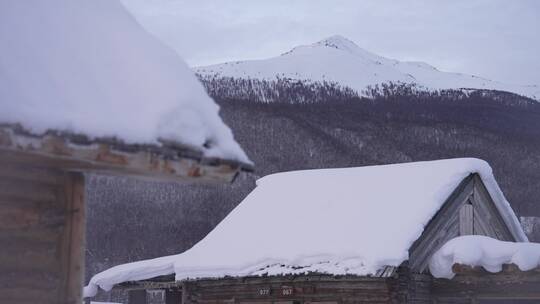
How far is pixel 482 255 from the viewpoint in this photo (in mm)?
13156

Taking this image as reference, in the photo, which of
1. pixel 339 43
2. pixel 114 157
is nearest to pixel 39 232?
pixel 114 157

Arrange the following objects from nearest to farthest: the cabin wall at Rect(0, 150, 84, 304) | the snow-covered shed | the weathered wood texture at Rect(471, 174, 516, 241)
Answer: the snow-covered shed, the cabin wall at Rect(0, 150, 84, 304), the weathered wood texture at Rect(471, 174, 516, 241)

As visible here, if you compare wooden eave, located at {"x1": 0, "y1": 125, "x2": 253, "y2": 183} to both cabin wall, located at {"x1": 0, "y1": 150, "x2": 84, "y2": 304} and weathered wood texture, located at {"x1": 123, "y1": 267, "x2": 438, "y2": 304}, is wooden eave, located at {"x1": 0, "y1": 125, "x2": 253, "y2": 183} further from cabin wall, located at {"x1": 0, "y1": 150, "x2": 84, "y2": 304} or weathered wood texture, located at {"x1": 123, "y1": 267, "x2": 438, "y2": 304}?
weathered wood texture, located at {"x1": 123, "y1": 267, "x2": 438, "y2": 304}

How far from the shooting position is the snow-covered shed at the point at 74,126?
3500mm

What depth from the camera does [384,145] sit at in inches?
2226

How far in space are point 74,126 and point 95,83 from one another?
43cm

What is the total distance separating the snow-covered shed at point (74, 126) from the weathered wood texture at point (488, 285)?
32.9 ft

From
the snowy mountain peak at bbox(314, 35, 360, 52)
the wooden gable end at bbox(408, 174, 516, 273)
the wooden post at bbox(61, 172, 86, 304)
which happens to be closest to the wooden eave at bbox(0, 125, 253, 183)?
the wooden post at bbox(61, 172, 86, 304)

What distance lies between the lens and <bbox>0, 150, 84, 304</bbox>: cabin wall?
13.4 feet

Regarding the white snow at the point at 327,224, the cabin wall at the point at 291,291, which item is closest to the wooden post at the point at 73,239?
the white snow at the point at 327,224

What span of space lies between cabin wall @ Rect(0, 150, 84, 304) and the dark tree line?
128 ft

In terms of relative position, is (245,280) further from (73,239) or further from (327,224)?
(73,239)

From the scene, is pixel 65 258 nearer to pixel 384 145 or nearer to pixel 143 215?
pixel 143 215

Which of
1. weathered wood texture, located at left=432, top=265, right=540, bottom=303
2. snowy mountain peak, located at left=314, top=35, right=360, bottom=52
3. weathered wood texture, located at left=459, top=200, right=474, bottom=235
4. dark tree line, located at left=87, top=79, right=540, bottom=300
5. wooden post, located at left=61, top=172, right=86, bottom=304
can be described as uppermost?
snowy mountain peak, located at left=314, top=35, right=360, bottom=52
